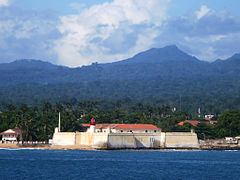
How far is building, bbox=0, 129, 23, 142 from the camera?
103 meters

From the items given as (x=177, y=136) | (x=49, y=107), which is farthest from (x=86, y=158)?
(x=49, y=107)

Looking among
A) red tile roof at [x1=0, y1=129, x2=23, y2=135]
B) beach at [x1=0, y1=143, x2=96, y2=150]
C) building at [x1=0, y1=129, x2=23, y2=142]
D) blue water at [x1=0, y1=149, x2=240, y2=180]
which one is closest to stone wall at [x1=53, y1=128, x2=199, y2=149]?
beach at [x1=0, y1=143, x2=96, y2=150]

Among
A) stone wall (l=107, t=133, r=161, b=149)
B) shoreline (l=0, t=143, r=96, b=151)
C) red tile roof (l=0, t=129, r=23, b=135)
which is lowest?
shoreline (l=0, t=143, r=96, b=151)

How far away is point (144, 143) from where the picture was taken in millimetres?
94438

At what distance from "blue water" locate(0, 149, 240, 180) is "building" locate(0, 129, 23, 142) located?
2321 cm

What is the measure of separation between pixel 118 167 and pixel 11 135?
147ft

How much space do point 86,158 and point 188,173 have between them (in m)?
20.2

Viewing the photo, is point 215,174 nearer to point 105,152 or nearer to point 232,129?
point 105,152

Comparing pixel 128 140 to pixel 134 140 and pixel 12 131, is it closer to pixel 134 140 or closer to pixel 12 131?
pixel 134 140

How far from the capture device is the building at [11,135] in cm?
10325

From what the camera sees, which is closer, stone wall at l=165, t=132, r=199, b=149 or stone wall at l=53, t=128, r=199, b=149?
stone wall at l=53, t=128, r=199, b=149

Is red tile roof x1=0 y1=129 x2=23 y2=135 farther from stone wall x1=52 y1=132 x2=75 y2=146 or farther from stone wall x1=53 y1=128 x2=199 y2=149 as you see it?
stone wall x1=53 y1=128 x2=199 y2=149

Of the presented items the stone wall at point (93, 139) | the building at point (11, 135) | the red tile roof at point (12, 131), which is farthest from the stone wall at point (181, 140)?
the red tile roof at point (12, 131)

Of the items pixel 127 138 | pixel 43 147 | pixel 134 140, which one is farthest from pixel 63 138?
pixel 134 140
